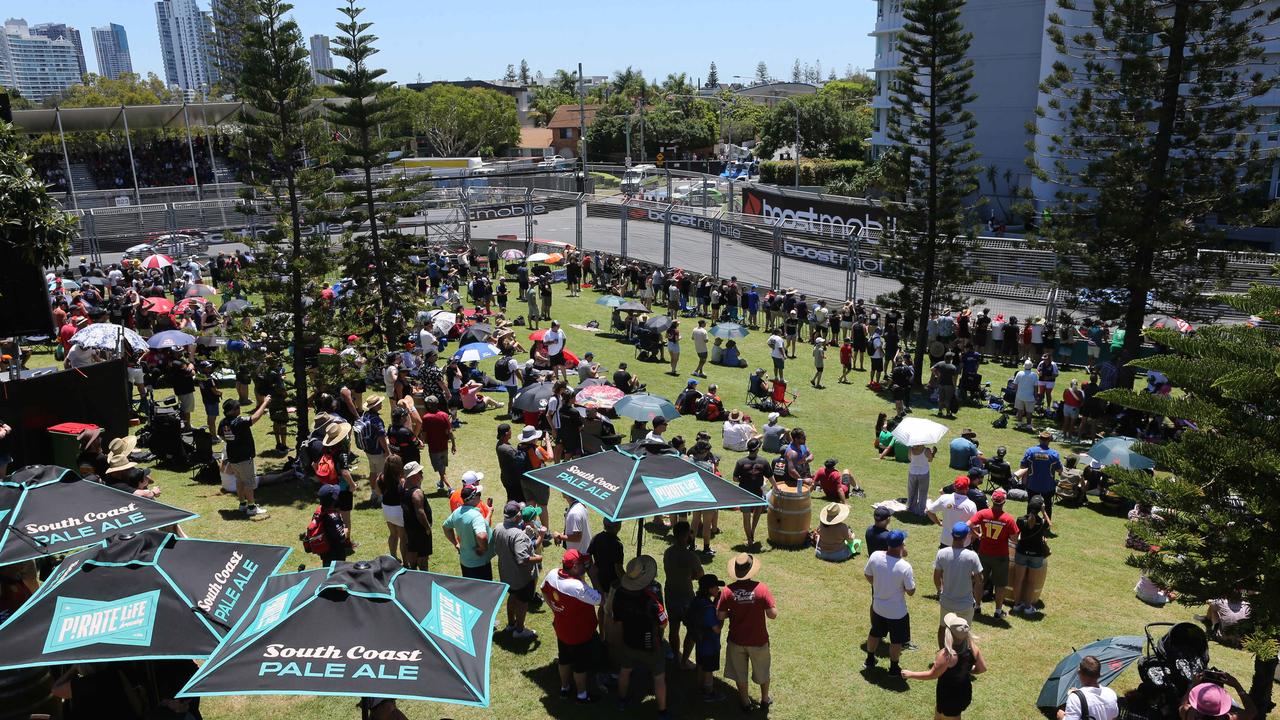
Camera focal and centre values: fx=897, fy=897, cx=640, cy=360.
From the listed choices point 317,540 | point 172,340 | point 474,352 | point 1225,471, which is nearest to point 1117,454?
point 1225,471

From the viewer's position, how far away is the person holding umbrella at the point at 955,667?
22.7ft

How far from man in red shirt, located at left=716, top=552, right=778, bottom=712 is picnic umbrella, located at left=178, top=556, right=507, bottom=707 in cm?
237

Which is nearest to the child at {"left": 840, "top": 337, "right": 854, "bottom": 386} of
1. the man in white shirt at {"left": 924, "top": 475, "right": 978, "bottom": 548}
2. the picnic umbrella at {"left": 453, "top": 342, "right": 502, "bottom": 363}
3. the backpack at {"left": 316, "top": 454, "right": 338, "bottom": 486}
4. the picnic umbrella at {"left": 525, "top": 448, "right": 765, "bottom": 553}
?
the picnic umbrella at {"left": 453, "top": 342, "right": 502, "bottom": 363}

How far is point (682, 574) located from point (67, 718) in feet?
15.5

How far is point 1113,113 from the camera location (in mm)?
20219

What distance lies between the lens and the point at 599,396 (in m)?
14.2

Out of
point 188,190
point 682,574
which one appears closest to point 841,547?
point 682,574

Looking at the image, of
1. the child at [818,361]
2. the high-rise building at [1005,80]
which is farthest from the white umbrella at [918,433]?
the high-rise building at [1005,80]

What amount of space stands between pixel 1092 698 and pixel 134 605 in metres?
6.59

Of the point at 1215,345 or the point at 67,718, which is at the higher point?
the point at 1215,345

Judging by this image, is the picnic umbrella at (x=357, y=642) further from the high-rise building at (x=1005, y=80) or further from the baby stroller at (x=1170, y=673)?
the high-rise building at (x=1005, y=80)

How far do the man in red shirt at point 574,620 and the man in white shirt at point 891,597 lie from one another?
8.50 ft

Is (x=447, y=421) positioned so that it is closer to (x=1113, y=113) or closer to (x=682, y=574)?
(x=682, y=574)

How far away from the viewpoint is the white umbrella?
1220cm
